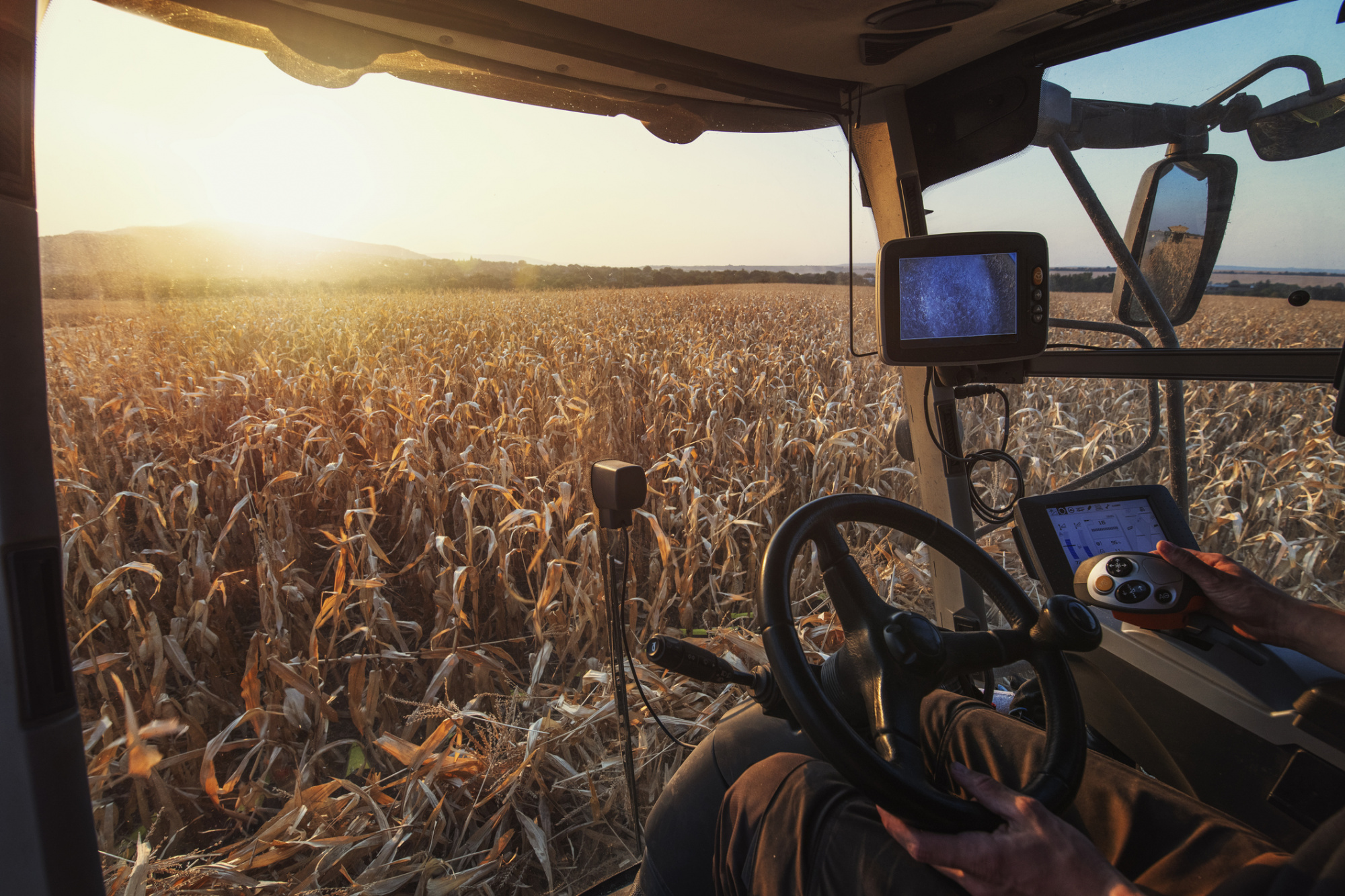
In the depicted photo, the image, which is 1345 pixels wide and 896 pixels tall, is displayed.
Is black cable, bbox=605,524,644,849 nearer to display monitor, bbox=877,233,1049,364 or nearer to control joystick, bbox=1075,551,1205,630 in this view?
display monitor, bbox=877,233,1049,364

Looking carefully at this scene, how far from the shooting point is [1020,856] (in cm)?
85

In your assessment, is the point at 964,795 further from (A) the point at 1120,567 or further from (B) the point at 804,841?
(A) the point at 1120,567

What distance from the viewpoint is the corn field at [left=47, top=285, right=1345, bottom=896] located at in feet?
6.10

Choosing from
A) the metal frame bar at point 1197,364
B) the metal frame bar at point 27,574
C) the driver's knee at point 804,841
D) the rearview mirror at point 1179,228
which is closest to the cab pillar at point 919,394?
the metal frame bar at point 1197,364

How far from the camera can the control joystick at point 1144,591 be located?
1.37 m

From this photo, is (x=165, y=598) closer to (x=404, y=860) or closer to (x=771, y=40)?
(x=404, y=860)

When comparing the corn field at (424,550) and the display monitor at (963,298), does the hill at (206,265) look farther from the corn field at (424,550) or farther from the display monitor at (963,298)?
the display monitor at (963,298)

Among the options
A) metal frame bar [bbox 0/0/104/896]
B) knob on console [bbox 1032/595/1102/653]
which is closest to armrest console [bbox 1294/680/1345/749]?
knob on console [bbox 1032/595/1102/653]

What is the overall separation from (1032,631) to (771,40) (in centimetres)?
157

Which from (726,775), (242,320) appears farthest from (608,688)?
(242,320)

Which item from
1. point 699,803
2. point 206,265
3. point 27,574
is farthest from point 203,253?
point 699,803

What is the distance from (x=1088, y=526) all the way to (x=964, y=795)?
0.88 m

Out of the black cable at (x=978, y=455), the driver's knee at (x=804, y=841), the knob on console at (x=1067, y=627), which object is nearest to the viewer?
the driver's knee at (x=804, y=841)

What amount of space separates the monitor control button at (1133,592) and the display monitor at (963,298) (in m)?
0.64
